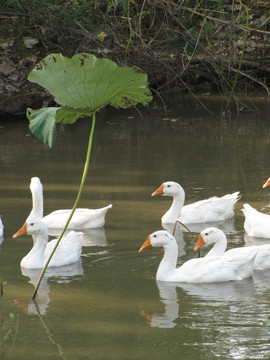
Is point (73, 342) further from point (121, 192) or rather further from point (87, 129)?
point (87, 129)

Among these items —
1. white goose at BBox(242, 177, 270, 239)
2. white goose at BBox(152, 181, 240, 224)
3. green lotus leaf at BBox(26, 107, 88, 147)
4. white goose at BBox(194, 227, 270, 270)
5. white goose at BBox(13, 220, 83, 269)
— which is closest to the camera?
green lotus leaf at BBox(26, 107, 88, 147)

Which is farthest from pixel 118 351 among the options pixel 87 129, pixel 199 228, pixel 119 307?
pixel 87 129

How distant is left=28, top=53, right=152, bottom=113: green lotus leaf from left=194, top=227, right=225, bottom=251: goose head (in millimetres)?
2536

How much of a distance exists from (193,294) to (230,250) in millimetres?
945

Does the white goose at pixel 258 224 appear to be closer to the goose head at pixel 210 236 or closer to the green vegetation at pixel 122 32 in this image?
the goose head at pixel 210 236

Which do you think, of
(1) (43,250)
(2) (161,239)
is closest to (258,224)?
Answer: (2) (161,239)

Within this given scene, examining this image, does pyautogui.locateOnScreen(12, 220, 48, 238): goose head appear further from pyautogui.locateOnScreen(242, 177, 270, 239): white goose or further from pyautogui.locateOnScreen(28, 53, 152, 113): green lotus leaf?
pyautogui.locateOnScreen(242, 177, 270, 239): white goose

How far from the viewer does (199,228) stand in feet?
40.1

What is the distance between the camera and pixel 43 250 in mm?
10203

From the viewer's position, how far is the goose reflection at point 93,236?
11.3 meters

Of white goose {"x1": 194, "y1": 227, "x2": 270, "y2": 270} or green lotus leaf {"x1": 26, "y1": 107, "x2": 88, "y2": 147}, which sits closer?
green lotus leaf {"x1": 26, "y1": 107, "x2": 88, "y2": 147}

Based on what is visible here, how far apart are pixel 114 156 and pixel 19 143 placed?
254 cm

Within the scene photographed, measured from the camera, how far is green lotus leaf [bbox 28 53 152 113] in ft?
26.6

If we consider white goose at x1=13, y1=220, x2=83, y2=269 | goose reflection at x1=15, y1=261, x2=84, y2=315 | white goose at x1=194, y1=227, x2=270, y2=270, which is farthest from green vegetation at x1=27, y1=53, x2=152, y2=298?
white goose at x1=194, y1=227, x2=270, y2=270
